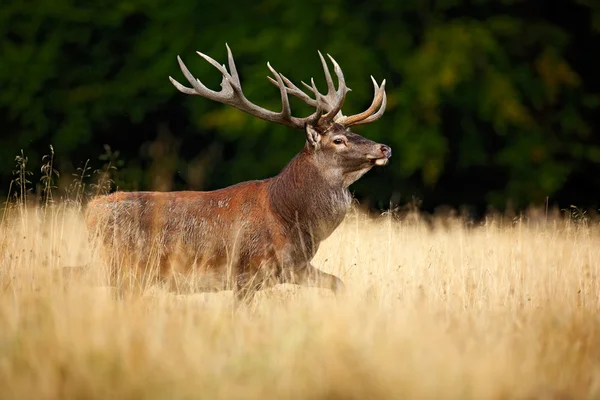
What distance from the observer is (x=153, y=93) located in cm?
1502

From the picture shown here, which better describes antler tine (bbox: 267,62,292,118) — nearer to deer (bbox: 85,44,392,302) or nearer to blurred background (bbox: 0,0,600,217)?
deer (bbox: 85,44,392,302)

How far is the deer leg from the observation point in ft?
20.0

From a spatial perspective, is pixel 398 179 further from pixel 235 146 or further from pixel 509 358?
pixel 509 358

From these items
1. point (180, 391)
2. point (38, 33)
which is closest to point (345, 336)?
point (180, 391)

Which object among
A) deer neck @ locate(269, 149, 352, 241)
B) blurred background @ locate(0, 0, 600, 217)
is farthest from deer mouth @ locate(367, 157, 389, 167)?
blurred background @ locate(0, 0, 600, 217)

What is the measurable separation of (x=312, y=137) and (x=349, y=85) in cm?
640

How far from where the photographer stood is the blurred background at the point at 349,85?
43.6 ft

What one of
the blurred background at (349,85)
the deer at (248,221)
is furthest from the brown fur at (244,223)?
the blurred background at (349,85)

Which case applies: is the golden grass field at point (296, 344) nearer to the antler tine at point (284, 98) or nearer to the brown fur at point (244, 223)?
the brown fur at point (244, 223)

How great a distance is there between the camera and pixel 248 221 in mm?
6375

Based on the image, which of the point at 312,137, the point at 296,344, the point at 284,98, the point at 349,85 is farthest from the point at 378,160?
the point at 349,85

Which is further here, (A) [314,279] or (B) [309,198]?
(B) [309,198]

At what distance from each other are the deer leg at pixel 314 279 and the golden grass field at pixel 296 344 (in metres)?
0.17

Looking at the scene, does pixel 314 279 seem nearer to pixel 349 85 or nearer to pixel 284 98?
pixel 284 98
